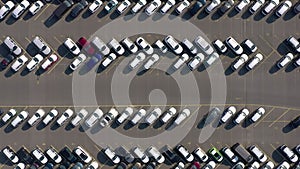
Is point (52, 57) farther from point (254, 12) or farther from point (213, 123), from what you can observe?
point (254, 12)

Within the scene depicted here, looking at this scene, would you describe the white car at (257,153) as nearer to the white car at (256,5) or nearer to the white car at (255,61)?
the white car at (255,61)

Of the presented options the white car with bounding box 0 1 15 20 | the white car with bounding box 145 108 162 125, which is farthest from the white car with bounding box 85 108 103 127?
the white car with bounding box 0 1 15 20

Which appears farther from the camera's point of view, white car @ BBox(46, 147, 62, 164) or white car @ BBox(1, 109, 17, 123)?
white car @ BBox(46, 147, 62, 164)

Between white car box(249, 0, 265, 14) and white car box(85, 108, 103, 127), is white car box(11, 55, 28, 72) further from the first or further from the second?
white car box(249, 0, 265, 14)

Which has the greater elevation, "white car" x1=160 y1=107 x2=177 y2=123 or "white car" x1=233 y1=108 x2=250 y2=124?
"white car" x1=160 y1=107 x2=177 y2=123

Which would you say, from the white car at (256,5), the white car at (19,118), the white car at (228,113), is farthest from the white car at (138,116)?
the white car at (256,5)

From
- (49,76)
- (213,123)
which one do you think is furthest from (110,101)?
(213,123)

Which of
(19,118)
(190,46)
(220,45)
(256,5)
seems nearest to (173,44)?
(190,46)
